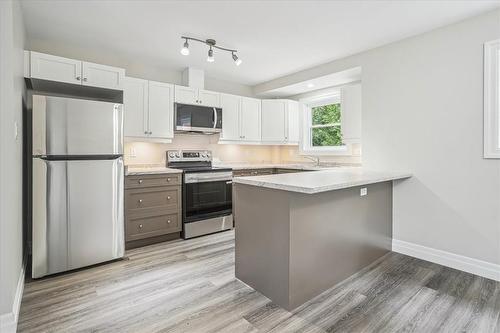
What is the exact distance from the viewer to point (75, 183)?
2576mm

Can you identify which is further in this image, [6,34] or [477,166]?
[477,166]

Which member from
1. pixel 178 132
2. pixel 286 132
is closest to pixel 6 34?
pixel 178 132

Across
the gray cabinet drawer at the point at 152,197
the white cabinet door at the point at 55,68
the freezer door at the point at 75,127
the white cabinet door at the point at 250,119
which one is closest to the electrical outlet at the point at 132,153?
the gray cabinet drawer at the point at 152,197

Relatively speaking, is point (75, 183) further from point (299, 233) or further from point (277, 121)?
point (277, 121)

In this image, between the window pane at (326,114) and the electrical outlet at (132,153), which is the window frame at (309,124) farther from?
the electrical outlet at (132,153)

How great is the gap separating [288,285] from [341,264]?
690 mm

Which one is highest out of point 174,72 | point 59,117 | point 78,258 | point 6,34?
point 174,72

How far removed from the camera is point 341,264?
2404 millimetres

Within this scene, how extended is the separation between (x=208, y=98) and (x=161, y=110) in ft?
2.58

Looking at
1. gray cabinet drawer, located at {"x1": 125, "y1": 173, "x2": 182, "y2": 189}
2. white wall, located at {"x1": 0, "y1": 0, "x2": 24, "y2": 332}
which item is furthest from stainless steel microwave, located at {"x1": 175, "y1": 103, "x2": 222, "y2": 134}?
white wall, located at {"x1": 0, "y1": 0, "x2": 24, "y2": 332}

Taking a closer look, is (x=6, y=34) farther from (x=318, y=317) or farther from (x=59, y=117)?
(x=318, y=317)

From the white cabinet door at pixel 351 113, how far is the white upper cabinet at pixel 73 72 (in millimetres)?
2863

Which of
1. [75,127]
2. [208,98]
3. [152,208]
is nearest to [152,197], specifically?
[152,208]

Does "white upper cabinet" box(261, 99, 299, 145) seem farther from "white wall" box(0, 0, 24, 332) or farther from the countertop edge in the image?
"white wall" box(0, 0, 24, 332)
